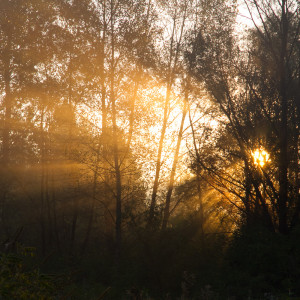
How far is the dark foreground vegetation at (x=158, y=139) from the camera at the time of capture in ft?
35.6

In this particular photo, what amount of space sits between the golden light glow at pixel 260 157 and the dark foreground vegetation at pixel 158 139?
0.06 meters

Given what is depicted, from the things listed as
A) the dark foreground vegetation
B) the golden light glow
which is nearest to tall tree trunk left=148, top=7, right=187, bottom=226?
the dark foreground vegetation

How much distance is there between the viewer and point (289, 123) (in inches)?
484

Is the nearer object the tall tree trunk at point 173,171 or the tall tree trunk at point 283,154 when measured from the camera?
the tall tree trunk at point 283,154

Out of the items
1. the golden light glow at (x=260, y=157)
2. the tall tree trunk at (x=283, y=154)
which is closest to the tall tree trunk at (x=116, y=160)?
the golden light glow at (x=260, y=157)

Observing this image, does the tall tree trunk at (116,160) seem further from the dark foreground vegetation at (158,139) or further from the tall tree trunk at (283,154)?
the tall tree trunk at (283,154)

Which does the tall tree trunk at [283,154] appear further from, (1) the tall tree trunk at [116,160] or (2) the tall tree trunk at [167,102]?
(1) the tall tree trunk at [116,160]

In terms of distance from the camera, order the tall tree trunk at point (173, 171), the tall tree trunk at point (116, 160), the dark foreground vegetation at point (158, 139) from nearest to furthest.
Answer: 1. the dark foreground vegetation at point (158, 139)
2. the tall tree trunk at point (116, 160)
3. the tall tree trunk at point (173, 171)

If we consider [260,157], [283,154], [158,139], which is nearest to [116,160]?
[158,139]

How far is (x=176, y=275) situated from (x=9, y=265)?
712 cm

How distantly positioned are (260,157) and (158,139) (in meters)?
5.13

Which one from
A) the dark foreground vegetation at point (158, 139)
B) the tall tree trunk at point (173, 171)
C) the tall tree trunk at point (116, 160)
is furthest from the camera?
the tall tree trunk at point (173, 171)

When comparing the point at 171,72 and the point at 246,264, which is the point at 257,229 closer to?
the point at 246,264

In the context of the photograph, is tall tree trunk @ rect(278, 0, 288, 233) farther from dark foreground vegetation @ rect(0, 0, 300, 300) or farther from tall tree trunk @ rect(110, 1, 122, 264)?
tall tree trunk @ rect(110, 1, 122, 264)
